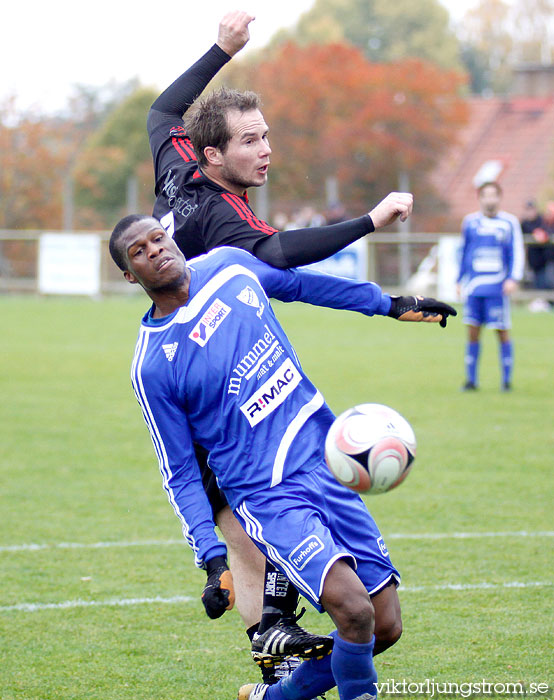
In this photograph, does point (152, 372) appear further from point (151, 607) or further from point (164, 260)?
point (151, 607)

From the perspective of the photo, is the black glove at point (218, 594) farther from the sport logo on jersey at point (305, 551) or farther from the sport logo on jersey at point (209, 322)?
the sport logo on jersey at point (209, 322)

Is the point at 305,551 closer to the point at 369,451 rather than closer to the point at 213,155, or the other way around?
the point at 369,451

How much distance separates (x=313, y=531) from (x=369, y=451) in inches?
13.6

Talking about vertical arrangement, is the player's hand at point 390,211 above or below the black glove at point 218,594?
above

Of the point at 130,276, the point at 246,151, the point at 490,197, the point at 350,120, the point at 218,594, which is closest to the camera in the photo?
the point at 218,594

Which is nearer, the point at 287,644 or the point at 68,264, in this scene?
the point at 287,644

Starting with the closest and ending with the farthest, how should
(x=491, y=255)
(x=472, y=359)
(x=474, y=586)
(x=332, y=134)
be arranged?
(x=474, y=586) < (x=472, y=359) < (x=491, y=255) < (x=332, y=134)

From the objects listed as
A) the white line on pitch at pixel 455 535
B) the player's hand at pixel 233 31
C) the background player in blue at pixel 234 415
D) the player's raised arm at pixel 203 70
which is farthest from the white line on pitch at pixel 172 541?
the player's hand at pixel 233 31

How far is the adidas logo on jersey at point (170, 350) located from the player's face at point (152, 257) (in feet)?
0.67

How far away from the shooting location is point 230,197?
411 centimetres

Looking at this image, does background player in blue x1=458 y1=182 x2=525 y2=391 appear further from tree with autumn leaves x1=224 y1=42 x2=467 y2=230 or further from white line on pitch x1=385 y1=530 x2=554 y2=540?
tree with autumn leaves x1=224 y1=42 x2=467 y2=230

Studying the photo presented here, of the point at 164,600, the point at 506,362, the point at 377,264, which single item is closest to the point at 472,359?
A: the point at 506,362

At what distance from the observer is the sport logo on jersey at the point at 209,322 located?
12.1ft

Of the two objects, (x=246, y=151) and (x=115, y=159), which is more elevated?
(x=115, y=159)
